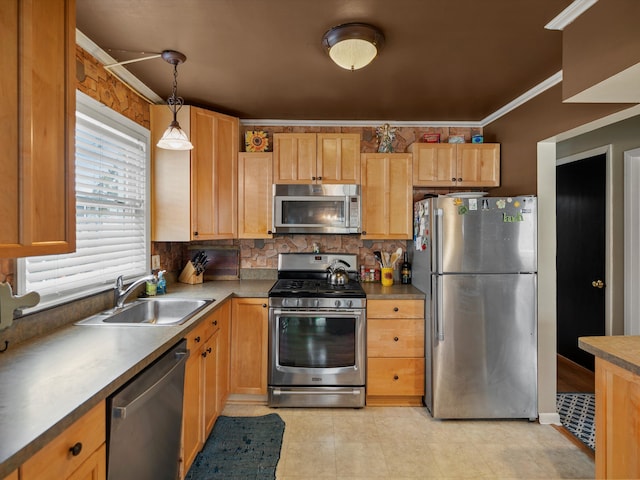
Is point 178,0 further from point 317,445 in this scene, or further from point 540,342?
point 540,342

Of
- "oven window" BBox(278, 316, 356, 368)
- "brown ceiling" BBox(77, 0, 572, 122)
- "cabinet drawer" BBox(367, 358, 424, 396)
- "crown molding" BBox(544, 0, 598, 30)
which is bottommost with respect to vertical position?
"cabinet drawer" BBox(367, 358, 424, 396)

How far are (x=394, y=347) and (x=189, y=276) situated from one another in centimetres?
187

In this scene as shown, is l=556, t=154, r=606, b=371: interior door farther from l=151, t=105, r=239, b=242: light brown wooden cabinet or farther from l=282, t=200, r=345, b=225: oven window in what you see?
l=151, t=105, r=239, b=242: light brown wooden cabinet

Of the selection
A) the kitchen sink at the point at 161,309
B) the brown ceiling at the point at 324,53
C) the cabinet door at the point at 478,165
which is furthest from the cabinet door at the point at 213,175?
the cabinet door at the point at 478,165

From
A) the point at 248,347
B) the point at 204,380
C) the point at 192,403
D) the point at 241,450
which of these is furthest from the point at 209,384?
the point at 248,347

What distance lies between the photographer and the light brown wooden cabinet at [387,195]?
10.3ft

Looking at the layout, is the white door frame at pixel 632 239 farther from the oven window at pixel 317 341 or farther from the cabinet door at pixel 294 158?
the cabinet door at pixel 294 158

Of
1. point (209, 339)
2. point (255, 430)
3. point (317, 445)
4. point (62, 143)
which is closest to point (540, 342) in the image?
point (317, 445)

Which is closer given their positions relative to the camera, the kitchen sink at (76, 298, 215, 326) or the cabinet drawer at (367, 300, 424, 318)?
the kitchen sink at (76, 298, 215, 326)

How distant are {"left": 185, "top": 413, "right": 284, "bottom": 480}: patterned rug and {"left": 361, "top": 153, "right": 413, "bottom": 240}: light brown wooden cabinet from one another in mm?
1718

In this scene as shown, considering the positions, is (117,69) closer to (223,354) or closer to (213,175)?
(213,175)

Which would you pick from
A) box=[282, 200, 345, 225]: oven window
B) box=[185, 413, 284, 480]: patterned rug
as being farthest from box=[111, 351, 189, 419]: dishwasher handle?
box=[282, 200, 345, 225]: oven window

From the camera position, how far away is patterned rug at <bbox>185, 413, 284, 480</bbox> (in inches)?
80.2

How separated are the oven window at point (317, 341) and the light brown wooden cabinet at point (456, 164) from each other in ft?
4.75
